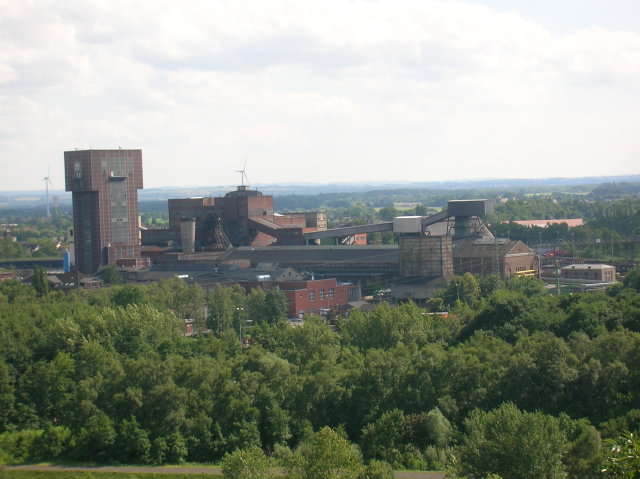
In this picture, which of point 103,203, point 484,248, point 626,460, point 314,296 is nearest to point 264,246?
point 103,203

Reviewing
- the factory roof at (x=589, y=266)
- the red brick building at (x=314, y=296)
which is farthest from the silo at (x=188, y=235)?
the factory roof at (x=589, y=266)

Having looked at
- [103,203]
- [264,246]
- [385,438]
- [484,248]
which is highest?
[103,203]

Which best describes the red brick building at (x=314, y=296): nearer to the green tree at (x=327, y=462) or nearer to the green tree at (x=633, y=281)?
the green tree at (x=633, y=281)

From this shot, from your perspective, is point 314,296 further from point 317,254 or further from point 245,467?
point 245,467

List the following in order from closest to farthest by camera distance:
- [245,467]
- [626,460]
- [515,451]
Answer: [626,460] → [515,451] → [245,467]

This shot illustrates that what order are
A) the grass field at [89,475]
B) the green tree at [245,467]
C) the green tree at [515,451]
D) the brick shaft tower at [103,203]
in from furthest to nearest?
the brick shaft tower at [103,203] → the grass field at [89,475] → the green tree at [245,467] → the green tree at [515,451]

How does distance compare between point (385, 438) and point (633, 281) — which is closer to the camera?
point (385, 438)

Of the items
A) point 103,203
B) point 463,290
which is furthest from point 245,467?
point 103,203

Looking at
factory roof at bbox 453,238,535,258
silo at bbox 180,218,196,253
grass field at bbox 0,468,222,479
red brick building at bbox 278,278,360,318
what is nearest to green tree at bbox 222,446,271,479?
grass field at bbox 0,468,222,479

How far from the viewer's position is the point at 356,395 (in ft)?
123

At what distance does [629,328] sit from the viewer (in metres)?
43.2

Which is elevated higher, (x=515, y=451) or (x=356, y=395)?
(x=515, y=451)

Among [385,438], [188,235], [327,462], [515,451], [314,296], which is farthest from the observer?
[188,235]

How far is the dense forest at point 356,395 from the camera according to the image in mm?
29781
